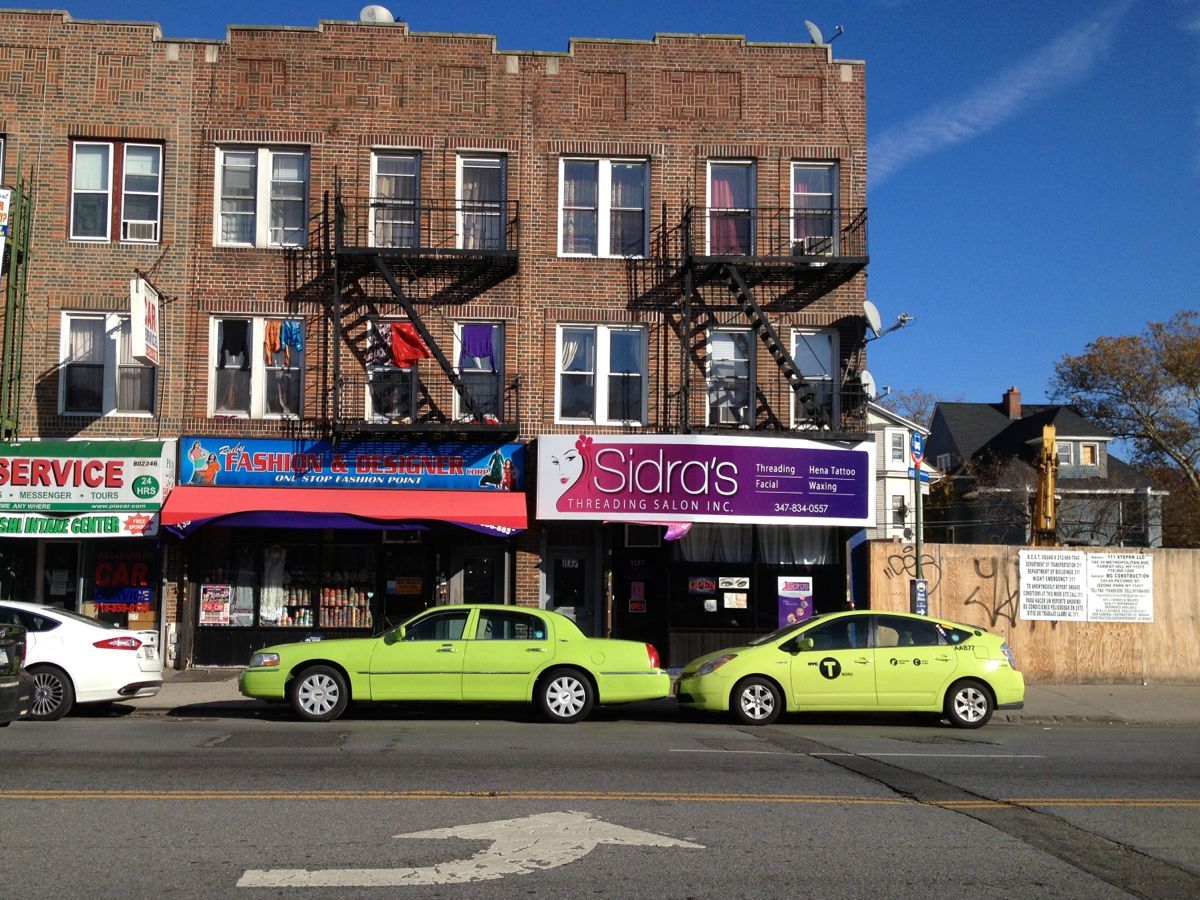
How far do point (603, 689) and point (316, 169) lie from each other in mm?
10949

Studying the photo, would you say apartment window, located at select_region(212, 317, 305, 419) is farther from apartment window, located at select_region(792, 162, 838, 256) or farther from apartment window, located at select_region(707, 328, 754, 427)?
apartment window, located at select_region(792, 162, 838, 256)

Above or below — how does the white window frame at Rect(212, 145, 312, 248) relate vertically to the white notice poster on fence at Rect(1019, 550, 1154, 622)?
above

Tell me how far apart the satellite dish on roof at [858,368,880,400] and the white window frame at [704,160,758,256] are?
2.87m

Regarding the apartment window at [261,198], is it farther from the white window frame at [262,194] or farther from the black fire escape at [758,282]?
the black fire escape at [758,282]

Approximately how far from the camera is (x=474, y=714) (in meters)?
14.6

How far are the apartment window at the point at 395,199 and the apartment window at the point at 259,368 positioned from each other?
2.15 meters

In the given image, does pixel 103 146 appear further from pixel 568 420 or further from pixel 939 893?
pixel 939 893

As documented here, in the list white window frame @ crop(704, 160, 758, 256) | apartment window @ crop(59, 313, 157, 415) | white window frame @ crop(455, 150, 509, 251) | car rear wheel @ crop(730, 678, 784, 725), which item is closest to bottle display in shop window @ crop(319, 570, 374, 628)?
apartment window @ crop(59, 313, 157, 415)

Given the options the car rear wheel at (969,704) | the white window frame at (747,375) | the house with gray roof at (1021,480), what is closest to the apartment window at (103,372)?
the white window frame at (747,375)

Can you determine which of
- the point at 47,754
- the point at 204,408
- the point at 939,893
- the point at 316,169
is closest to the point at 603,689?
the point at 47,754

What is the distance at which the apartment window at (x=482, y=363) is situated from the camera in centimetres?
1997

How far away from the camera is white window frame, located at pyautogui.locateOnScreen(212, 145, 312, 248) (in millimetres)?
19984

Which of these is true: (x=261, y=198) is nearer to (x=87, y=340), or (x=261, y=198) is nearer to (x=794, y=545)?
(x=87, y=340)

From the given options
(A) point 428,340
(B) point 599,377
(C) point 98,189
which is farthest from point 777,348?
(C) point 98,189
